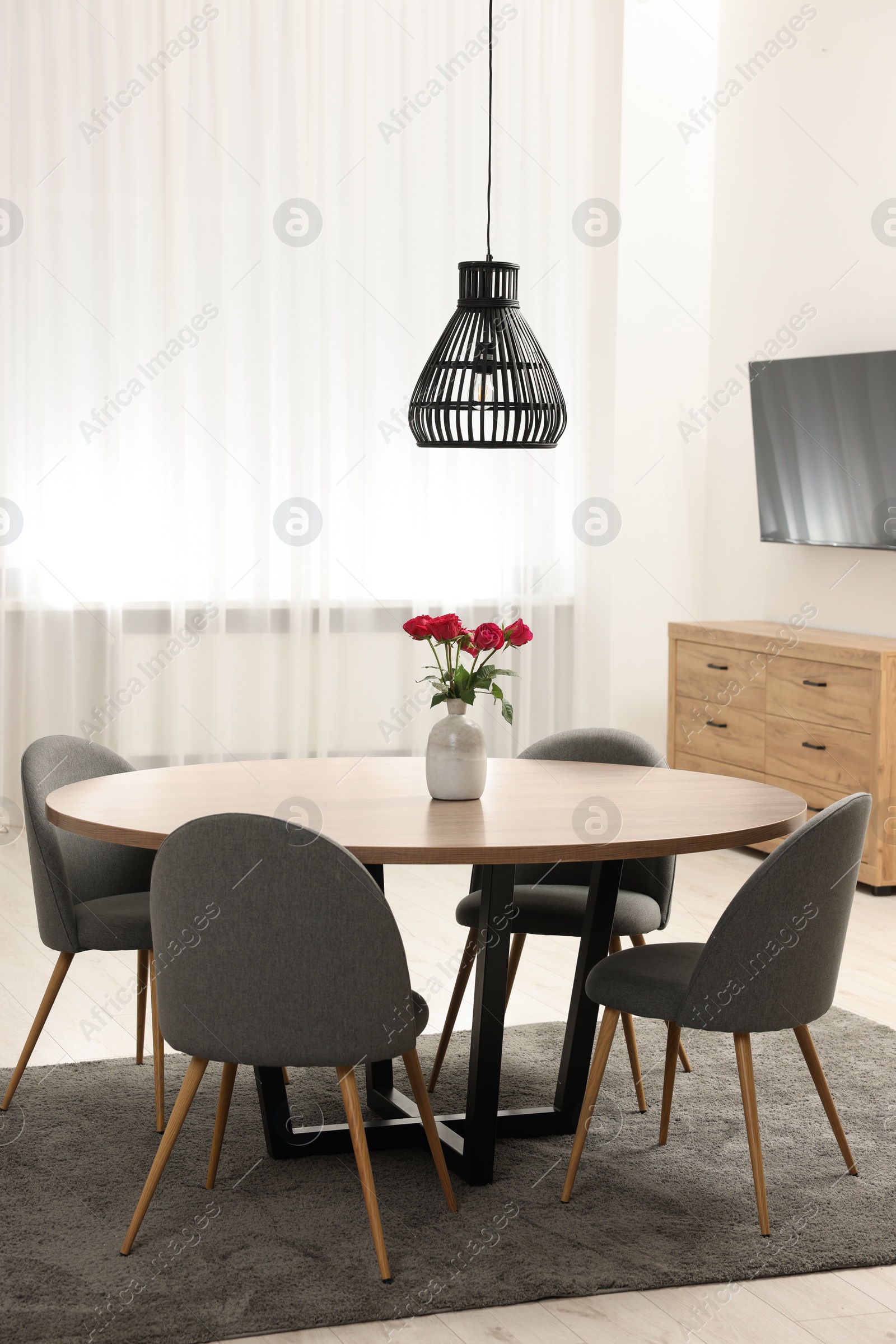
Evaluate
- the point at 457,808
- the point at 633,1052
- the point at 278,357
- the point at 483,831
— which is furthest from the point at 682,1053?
the point at 278,357

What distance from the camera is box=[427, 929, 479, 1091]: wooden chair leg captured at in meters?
3.34

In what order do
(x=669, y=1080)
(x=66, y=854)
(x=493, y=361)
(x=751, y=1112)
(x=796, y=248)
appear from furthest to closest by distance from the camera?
(x=796, y=248) < (x=66, y=854) < (x=493, y=361) < (x=669, y=1080) < (x=751, y=1112)

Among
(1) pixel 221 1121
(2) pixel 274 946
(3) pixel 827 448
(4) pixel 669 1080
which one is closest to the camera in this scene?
(2) pixel 274 946

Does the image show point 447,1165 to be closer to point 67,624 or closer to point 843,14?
point 67,624

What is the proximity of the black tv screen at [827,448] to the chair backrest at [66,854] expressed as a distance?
10.4 ft

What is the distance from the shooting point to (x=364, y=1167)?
7.98 feet

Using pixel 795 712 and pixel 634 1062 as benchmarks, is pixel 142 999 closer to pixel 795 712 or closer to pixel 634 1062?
pixel 634 1062

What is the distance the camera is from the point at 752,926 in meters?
2.54

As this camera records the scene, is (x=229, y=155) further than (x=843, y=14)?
Yes

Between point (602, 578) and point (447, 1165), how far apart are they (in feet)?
13.6

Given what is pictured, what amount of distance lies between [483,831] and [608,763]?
0.98m

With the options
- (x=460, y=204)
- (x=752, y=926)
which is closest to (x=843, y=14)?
(x=460, y=204)

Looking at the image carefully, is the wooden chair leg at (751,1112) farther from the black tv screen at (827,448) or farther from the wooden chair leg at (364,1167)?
the black tv screen at (827,448)

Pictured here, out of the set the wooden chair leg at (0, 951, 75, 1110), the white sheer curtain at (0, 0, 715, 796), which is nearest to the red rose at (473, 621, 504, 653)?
the wooden chair leg at (0, 951, 75, 1110)
